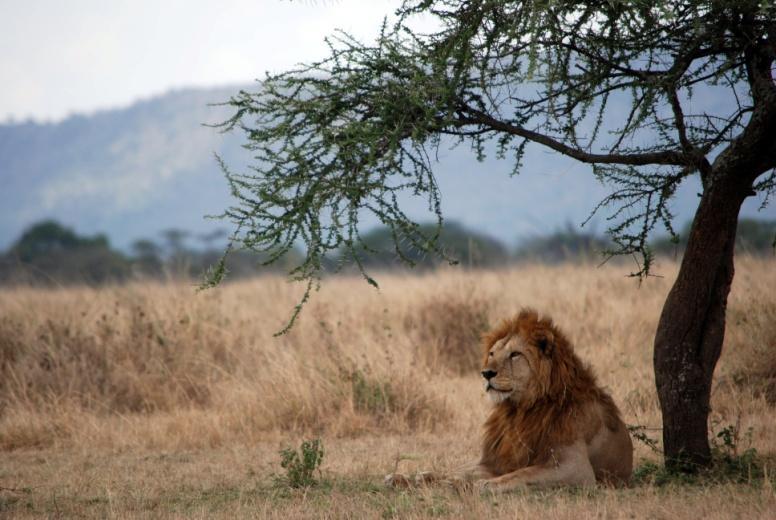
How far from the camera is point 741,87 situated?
29.4 feet

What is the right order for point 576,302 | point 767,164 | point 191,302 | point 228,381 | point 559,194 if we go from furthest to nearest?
point 559,194 < point 576,302 < point 191,302 < point 228,381 < point 767,164

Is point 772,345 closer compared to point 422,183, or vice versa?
point 422,183

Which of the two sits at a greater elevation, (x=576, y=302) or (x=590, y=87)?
(x=590, y=87)

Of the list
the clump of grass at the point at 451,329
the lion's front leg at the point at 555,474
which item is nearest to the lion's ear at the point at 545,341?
the lion's front leg at the point at 555,474

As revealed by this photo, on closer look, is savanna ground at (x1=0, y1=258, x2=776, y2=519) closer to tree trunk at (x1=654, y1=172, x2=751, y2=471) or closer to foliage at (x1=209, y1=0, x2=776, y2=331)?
tree trunk at (x1=654, y1=172, x2=751, y2=471)

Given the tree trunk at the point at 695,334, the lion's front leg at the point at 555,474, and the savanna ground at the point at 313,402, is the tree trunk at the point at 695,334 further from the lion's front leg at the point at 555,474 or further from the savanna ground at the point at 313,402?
the lion's front leg at the point at 555,474

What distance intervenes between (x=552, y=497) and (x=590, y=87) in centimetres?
319

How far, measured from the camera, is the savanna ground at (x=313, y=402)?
23.1ft

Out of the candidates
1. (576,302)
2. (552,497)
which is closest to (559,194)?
(576,302)

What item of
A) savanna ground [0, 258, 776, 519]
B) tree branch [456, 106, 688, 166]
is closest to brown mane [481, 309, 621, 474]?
savanna ground [0, 258, 776, 519]

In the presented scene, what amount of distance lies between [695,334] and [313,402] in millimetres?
4787

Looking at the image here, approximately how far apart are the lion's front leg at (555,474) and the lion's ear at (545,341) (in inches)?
27.4

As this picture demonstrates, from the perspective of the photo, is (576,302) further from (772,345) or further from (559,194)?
(559,194)

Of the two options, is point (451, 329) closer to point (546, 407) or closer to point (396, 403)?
point (396, 403)
